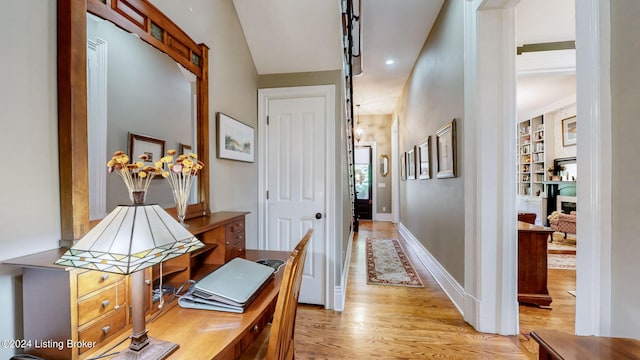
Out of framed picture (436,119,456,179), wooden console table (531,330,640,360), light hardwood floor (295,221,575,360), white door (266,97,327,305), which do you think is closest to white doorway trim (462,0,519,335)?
light hardwood floor (295,221,575,360)

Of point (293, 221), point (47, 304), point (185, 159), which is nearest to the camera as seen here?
point (47, 304)

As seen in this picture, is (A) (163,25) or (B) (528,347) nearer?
(A) (163,25)

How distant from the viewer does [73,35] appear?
0.89 meters

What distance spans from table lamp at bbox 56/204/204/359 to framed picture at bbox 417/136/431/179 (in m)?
3.30

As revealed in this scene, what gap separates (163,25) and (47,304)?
1.38 meters

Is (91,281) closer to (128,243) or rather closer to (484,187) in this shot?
(128,243)

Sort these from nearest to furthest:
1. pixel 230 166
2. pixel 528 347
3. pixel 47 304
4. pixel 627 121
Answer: pixel 47 304
pixel 627 121
pixel 528 347
pixel 230 166

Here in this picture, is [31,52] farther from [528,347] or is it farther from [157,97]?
[528,347]

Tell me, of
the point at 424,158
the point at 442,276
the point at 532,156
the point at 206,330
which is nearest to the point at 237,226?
the point at 206,330

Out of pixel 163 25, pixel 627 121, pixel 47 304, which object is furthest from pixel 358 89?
pixel 47 304

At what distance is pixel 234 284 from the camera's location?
1085 mm

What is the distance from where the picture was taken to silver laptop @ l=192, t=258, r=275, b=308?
1.00 metres

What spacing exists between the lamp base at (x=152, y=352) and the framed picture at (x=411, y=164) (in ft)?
14.1

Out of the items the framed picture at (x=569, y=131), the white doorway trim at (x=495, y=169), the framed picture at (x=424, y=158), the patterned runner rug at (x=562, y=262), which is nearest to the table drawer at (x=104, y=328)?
the white doorway trim at (x=495, y=169)
